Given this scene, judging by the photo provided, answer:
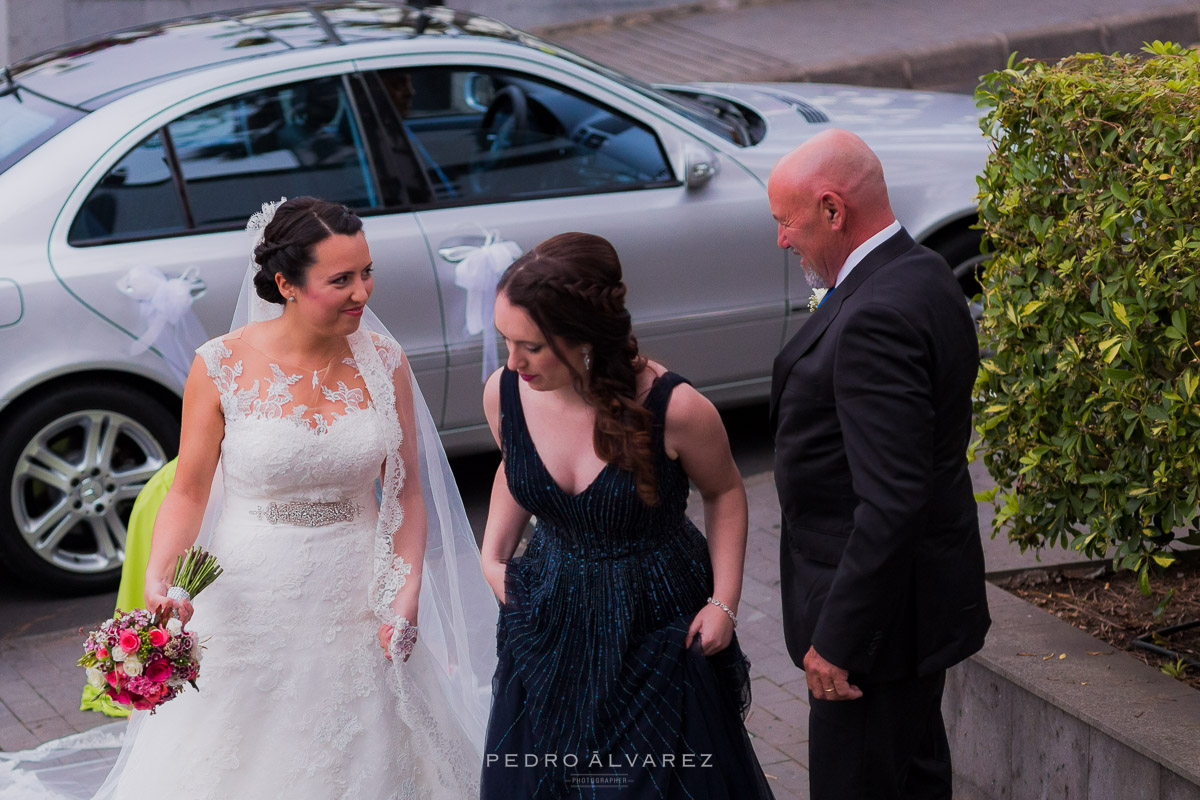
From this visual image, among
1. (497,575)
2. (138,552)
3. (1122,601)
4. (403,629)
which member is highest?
(497,575)

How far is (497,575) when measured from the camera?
10.8ft

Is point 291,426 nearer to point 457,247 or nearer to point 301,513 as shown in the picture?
point 301,513

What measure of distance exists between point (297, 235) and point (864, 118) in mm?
4211

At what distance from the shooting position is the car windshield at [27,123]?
17.9 ft

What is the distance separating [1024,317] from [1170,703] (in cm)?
114

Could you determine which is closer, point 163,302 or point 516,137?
point 163,302

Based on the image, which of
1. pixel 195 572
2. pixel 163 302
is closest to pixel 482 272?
pixel 163 302

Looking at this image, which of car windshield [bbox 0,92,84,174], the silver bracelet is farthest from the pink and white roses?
car windshield [bbox 0,92,84,174]

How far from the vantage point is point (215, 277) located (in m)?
5.44

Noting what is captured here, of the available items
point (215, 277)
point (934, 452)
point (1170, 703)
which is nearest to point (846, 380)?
point (934, 452)

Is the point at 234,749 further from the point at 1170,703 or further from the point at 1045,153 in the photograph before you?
the point at 1045,153

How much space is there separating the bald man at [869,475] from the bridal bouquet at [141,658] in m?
1.38

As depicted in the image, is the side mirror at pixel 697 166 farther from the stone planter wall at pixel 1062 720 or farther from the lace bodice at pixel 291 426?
the lace bodice at pixel 291 426

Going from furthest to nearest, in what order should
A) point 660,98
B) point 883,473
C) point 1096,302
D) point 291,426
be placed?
A: point 660,98 → point 1096,302 → point 291,426 → point 883,473
